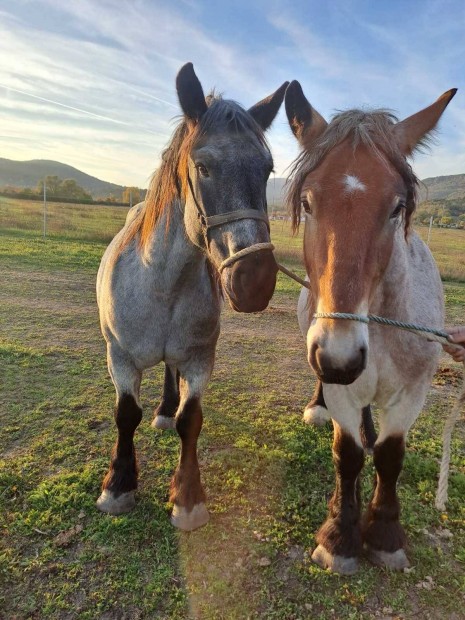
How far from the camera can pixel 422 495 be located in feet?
10.1

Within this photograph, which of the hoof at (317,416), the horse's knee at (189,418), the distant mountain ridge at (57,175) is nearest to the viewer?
the horse's knee at (189,418)

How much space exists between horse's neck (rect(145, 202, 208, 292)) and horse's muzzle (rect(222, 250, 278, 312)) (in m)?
0.66

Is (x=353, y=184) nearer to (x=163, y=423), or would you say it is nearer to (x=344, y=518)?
(x=344, y=518)

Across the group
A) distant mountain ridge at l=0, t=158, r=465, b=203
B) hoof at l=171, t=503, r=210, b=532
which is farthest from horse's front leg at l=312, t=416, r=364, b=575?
distant mountain ridge at l=0, t=158, r=465, b=203

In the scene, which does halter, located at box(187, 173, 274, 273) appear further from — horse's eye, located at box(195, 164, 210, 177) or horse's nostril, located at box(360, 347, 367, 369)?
horse's nostril, located at box(360, 347, 367, 369)

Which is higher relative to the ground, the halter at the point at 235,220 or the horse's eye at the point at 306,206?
the horse's eye at the point at 306,206

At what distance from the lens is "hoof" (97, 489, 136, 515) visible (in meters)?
2.79

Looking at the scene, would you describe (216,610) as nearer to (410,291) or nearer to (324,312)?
(324,312)

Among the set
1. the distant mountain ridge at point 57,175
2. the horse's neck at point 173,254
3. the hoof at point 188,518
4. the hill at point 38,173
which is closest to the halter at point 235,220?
the horse's neck at point 173,254

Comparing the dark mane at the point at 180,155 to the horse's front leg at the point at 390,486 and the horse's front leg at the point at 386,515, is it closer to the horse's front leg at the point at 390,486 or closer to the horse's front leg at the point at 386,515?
the horse's front leg at the point at 390,486

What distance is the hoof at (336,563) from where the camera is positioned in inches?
94.7

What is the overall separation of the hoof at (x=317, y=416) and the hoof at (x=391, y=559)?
1.57 meters

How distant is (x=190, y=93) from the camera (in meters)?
2.33

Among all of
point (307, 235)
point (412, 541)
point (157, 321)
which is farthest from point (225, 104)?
point (412, 541)
